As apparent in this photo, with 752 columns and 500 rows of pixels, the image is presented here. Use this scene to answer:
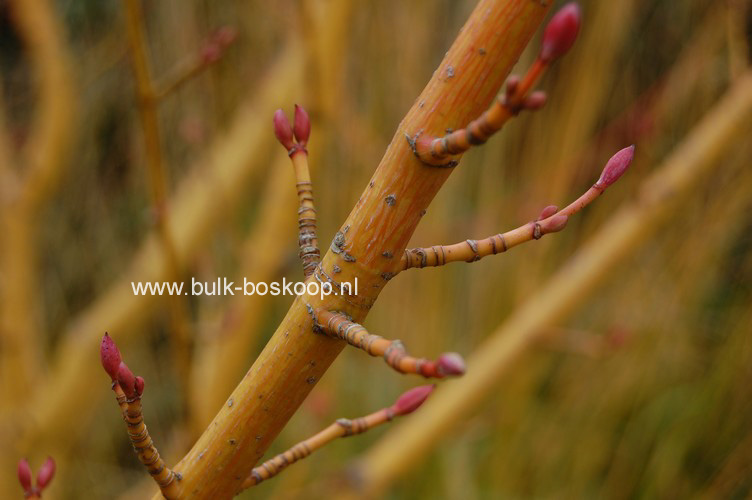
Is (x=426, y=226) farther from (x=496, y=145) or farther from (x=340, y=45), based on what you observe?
(x=340, y=45)

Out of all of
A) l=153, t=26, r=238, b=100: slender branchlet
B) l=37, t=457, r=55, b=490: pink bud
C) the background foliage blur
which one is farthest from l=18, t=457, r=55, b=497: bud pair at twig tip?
the background foliage blur

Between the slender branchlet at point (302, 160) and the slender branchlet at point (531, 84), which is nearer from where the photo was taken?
the slender branchlet at point (531, 84)

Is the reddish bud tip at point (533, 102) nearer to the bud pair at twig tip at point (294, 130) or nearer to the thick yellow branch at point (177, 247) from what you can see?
the bud pair at twig tip at point (294, 130)

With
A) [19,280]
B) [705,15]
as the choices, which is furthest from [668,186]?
[19,280]

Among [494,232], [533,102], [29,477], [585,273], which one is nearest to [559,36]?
[533,102]

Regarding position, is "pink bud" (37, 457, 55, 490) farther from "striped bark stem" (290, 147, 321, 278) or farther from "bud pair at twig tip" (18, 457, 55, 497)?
"striped bark stem" (290, 147, 321, 278)

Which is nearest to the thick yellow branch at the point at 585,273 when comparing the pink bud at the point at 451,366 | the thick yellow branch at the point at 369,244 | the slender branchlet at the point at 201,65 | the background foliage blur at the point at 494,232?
the background foliage blur at the point at 494,232
